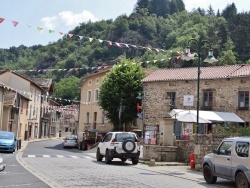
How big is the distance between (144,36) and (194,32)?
32.7 metres

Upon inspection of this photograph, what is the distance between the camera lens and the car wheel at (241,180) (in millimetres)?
10595

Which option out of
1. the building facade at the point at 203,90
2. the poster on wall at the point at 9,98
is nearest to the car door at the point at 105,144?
the building facade at the point at 203,90

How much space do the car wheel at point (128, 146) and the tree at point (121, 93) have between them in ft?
70.7

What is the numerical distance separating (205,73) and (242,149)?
25.3m

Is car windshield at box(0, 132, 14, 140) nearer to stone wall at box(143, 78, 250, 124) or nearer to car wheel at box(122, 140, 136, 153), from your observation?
car wheel at box(122, 140, 136, 153)

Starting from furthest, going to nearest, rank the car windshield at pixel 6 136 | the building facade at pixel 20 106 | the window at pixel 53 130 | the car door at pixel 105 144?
1. the window at pixel 53 130
2. the building facade at pixel 20 106
3. the car windshield at pixel 6 136
4. the car door at pixel 105 144

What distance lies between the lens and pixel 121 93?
135ft

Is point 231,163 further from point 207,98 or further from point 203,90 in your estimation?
point 203,90

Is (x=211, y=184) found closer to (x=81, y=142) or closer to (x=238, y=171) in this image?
(x=238, y=171)

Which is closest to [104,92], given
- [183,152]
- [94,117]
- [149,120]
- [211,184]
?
[149,120]

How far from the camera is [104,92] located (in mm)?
42125

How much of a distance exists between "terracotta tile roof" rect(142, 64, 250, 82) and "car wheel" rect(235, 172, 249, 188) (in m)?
21.8

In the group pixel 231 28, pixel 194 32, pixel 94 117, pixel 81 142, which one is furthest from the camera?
pixel 194 32

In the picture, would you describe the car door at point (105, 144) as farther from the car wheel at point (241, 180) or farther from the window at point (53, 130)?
the window at point (53, 130)
